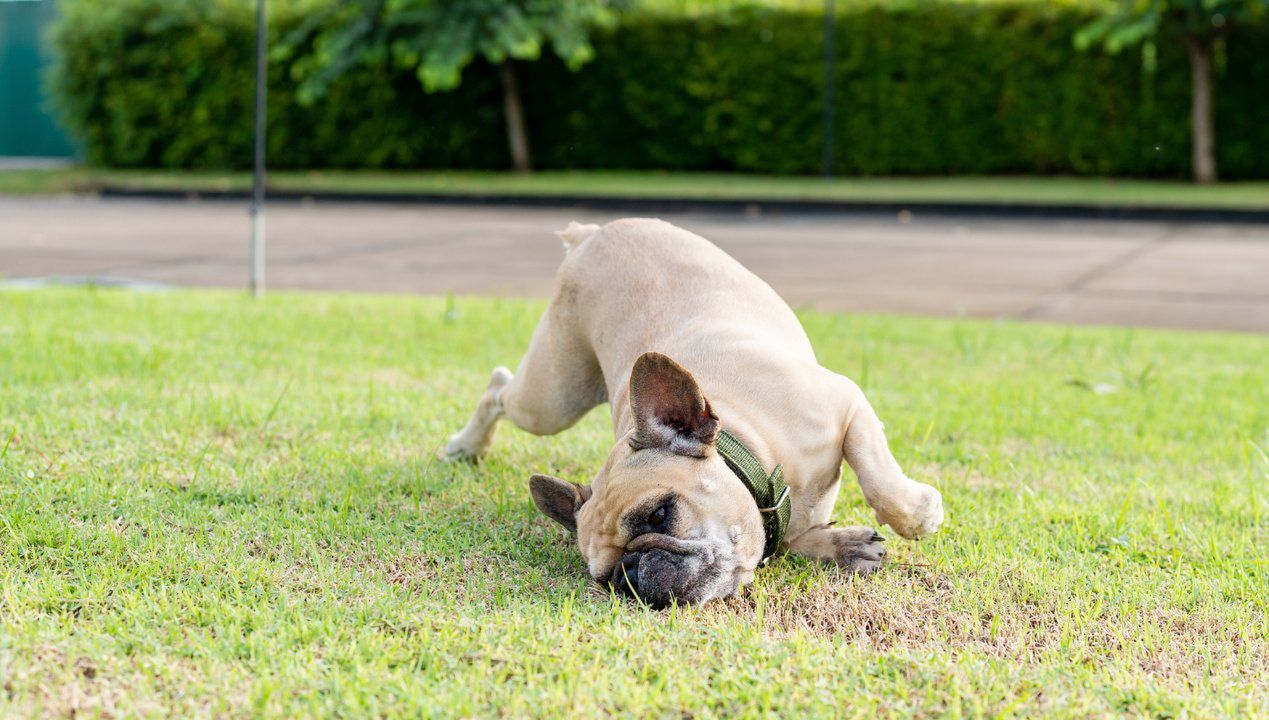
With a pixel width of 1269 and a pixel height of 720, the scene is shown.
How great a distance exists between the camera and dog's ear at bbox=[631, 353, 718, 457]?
3021 mm

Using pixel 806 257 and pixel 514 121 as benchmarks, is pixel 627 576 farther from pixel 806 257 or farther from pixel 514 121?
pixel 514 121

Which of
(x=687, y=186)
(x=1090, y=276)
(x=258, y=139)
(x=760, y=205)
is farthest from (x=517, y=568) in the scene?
(x=687, y=186)

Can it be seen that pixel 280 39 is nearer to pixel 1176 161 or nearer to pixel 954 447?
pixel 1176 161

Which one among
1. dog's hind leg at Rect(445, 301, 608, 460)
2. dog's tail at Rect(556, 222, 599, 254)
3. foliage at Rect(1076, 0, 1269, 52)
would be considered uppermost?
foliage at Rect(1076, 0, 1269, 52)

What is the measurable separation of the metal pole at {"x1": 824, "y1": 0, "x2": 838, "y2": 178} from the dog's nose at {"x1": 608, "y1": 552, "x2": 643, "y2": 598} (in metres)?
19.6

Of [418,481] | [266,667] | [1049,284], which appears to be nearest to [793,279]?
[1049,284]

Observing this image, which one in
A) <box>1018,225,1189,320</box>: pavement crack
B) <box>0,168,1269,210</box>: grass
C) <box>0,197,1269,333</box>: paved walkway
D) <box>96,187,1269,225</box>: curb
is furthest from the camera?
<box>0,168,1269,210</box>: grass

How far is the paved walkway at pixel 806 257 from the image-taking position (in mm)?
9438

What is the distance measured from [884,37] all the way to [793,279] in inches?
499

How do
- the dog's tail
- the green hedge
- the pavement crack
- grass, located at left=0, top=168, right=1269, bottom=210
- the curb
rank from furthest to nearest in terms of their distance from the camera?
the green hedge
grass, located at left=0, top=168, right=1269, bottom=210
the curb
the pavement crack
the dog's tail

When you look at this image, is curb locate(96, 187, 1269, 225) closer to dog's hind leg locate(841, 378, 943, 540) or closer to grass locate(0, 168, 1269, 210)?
grass locate(0, 168, 1269, 210)

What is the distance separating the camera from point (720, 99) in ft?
76.2

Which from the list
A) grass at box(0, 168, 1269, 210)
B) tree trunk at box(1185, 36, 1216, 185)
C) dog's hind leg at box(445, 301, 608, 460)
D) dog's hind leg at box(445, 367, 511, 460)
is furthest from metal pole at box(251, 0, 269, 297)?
tree trunk at box(1185, 36, 1216, 185)

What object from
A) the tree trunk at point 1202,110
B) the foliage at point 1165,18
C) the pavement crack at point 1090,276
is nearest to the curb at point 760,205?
the pavement crack at point 1090,276
